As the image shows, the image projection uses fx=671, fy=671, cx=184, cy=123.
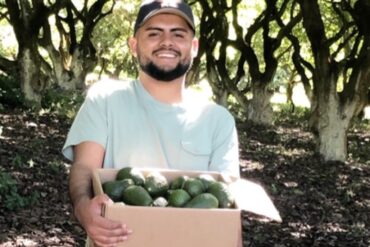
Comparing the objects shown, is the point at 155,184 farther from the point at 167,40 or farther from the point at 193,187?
the point at 167,40

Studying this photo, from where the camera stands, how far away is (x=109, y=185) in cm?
248

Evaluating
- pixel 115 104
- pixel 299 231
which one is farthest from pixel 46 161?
pixel 115 104

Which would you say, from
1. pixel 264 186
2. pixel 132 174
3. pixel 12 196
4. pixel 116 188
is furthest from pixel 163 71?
pixel 264 186

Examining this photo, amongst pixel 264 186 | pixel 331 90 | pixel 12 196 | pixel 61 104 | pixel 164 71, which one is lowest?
pixel 264 186

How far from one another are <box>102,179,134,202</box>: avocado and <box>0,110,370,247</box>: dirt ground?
355 cm

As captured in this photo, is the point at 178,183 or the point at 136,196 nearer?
the point at 136,196

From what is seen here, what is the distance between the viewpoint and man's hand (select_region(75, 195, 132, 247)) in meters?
2.21

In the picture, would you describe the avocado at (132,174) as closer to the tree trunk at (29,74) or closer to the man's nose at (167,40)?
the man's nose at (167,40)

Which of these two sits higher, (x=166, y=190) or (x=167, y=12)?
(x=167, y=12)

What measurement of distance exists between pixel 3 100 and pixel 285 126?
24.2 feet

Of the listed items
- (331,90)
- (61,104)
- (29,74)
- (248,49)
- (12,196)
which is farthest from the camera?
(248,49)

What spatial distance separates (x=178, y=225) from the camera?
7.33 feet

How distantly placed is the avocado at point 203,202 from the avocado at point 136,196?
5.6 inches

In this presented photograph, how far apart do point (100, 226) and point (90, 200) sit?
0.17 meters
